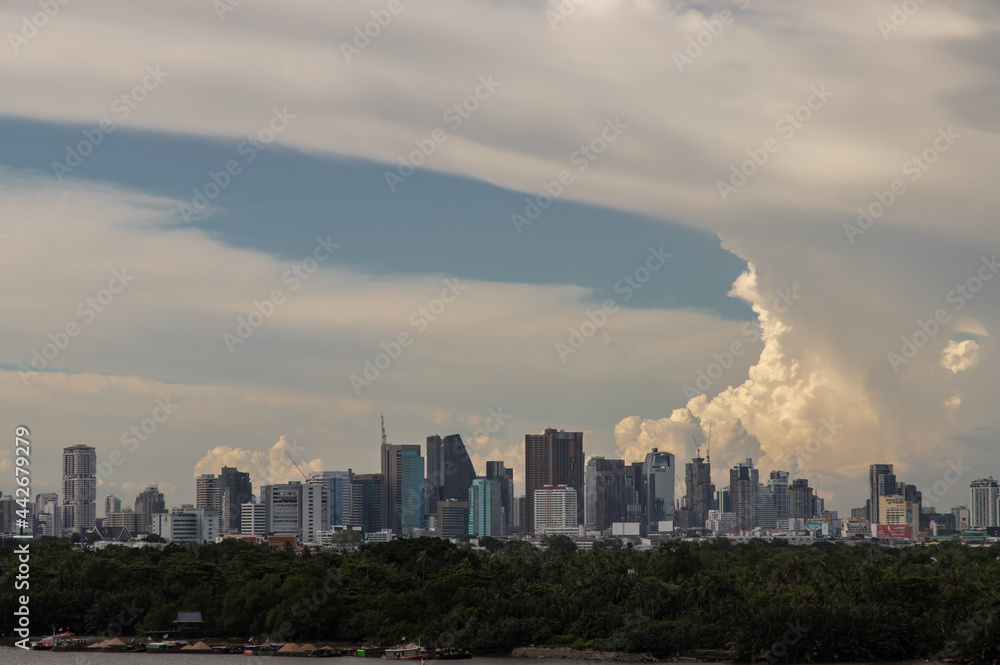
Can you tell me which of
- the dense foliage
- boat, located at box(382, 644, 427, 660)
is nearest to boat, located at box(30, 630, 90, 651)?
the dense foliage

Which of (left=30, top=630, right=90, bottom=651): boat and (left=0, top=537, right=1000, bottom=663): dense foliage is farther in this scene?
(left=30, top=630, right=90, bottom=651): boat

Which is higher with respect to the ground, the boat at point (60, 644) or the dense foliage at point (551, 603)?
the dense foliage at point (551, 603)

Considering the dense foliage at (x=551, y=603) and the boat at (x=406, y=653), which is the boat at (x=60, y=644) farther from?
the boat at (x=406, y=653)

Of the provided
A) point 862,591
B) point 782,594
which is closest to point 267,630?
point 782,594

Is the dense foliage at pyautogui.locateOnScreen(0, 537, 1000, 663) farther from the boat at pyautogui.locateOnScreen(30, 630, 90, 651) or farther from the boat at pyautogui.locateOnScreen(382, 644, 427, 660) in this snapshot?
the boat at pyautogui.locateOnScreen(30, 630, 90, 651)

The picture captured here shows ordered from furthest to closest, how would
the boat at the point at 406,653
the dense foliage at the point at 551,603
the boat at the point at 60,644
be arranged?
1. the boat at the point at 60,644
2. the boat at the point at 406,653
3. the dense foliage at the point at 551,603

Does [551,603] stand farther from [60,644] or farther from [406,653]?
[60,644]

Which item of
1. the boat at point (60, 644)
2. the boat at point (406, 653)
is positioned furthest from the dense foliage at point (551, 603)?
the boat at point (60, 644)

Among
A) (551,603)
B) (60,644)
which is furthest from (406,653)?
(60,644)

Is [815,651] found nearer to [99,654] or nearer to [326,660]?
[326,660]

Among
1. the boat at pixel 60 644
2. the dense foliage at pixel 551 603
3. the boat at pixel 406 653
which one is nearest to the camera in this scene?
the dense foliage at pixel 551 603
